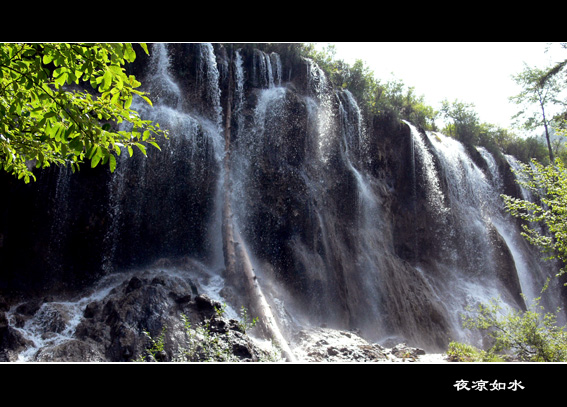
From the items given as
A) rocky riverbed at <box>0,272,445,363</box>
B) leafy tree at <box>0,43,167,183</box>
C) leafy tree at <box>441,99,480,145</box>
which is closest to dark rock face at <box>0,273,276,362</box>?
rocky riverbed at <box>0,272,445,363</box>

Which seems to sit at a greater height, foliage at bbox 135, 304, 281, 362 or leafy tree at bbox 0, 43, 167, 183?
leafy tree at bbox 0, 43, 167, 183

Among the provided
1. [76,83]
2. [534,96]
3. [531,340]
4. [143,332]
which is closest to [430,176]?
[534,96]

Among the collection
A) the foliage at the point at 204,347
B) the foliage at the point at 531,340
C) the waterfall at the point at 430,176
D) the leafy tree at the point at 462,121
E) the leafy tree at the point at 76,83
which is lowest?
the foliage at the point at 531,340

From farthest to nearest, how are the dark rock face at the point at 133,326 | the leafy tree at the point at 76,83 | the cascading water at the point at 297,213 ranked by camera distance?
the cascading water at the point at 297,213 < the dark rock face at the point at 133,326 < the leafy tree at the point at 76,83

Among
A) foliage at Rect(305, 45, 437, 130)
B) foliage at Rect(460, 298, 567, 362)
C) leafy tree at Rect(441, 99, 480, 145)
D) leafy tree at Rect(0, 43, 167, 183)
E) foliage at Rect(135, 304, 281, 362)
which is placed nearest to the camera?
leafy tree at Rect(0, 43, 167, 183)

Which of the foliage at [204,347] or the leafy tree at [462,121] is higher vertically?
the leafy tree at [462,121]

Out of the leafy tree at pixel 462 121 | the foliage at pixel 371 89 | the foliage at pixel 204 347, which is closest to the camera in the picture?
the foliage at pixel 204 347

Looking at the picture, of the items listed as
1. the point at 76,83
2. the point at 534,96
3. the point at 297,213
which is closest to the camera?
the point at 76,83

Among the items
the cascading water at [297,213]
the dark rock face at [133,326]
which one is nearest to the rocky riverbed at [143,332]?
the dark rock face at [133,326]

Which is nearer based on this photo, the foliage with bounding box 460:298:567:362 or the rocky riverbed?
the foliage with bounding box 460:298:567:362

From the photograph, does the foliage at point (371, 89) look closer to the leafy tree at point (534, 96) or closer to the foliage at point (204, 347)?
the leafy tree at point (534, 96)

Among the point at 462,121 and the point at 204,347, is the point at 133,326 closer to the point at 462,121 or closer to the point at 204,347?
the point at 204,347

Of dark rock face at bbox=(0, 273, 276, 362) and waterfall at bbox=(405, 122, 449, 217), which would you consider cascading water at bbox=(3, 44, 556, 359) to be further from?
dark rock face at bbox=(0, 273, 276, 362)

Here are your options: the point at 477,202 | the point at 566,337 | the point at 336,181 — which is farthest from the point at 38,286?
the point at 477,202
